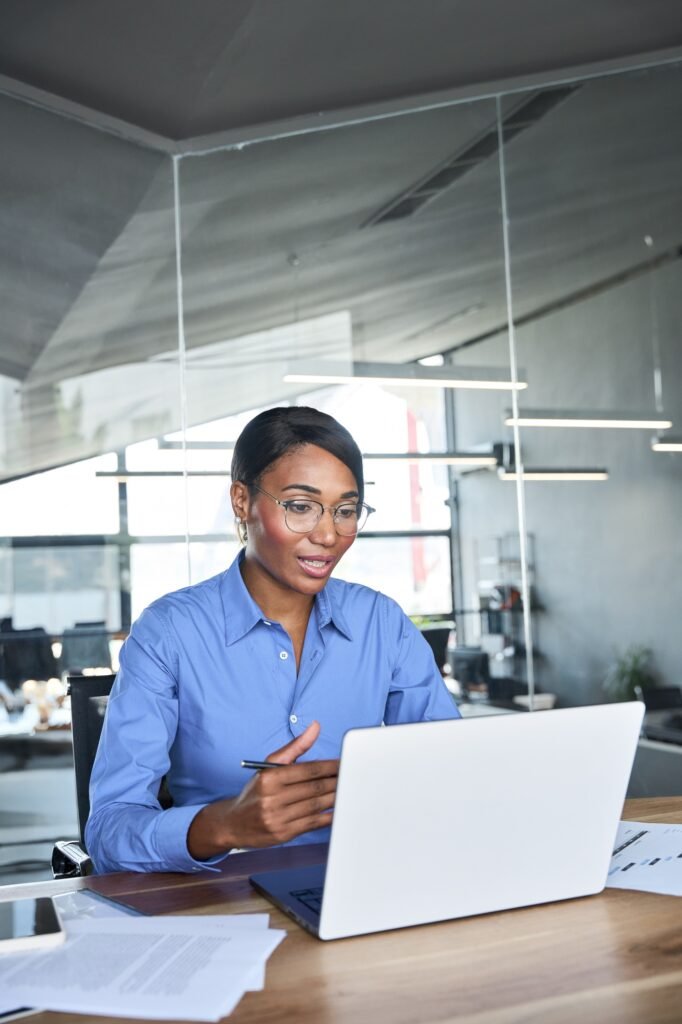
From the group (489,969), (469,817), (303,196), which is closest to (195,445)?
(303,196)

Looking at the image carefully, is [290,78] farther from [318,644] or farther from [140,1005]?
[140,1005]

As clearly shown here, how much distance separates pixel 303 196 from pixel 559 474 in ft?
5.33

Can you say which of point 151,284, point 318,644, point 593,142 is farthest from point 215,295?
point 318,644

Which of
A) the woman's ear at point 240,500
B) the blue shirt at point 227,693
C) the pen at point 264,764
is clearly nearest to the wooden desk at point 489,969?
the pen at point 264,764

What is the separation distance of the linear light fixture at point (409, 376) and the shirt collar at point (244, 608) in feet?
7.86

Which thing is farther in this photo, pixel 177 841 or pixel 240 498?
pixel 240 498

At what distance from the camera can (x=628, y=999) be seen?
0.97 m

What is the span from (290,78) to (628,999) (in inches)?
155

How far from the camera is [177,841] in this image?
4.66ft

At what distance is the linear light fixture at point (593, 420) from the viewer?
4250mm

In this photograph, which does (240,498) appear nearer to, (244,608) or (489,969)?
(244,608)

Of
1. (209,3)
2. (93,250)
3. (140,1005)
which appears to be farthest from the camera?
(93,250)

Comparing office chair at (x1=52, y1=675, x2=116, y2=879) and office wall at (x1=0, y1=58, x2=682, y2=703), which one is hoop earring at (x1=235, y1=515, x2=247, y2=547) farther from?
office wall at (x1=0, y1=58, x2=682, y2=703)

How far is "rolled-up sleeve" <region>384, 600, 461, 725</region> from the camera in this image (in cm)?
200
